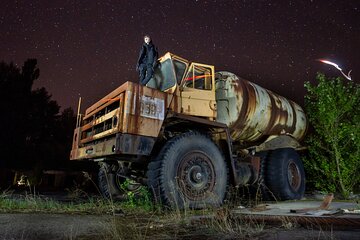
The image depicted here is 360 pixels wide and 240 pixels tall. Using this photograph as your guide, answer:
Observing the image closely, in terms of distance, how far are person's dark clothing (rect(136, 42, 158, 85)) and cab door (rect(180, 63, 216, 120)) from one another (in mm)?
A: 801

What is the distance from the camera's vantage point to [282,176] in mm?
8180

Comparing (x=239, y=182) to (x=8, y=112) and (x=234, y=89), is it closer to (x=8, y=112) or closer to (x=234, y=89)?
(x=234, y=89)

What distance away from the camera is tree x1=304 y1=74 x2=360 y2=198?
9.05 meters

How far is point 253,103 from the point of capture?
783 centimetres

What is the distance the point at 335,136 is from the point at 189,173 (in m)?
5.46

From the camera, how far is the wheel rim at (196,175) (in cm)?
581

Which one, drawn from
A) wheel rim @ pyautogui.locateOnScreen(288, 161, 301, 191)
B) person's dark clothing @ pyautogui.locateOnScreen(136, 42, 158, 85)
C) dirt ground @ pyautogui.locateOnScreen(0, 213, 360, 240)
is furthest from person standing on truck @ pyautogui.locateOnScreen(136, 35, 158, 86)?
wheel rim @ pyautogui.locateOnScreen(288, 161, 301, 191)

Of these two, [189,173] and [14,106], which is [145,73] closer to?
[189,173]

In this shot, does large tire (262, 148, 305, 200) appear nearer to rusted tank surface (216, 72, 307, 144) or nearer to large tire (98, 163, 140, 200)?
rusted tank surface (216, 72, 307, 144)

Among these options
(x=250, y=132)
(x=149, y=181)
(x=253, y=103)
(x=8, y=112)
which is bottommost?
(x=149, y=181)

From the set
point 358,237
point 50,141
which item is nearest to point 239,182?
point 358,237

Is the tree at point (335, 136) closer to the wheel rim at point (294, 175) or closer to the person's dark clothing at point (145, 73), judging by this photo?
the wheel rim at point (294, 175)

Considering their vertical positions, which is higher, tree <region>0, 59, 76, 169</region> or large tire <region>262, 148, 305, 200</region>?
tree <region>0, 59, 76, 169</region>

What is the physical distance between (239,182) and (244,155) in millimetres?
1216
